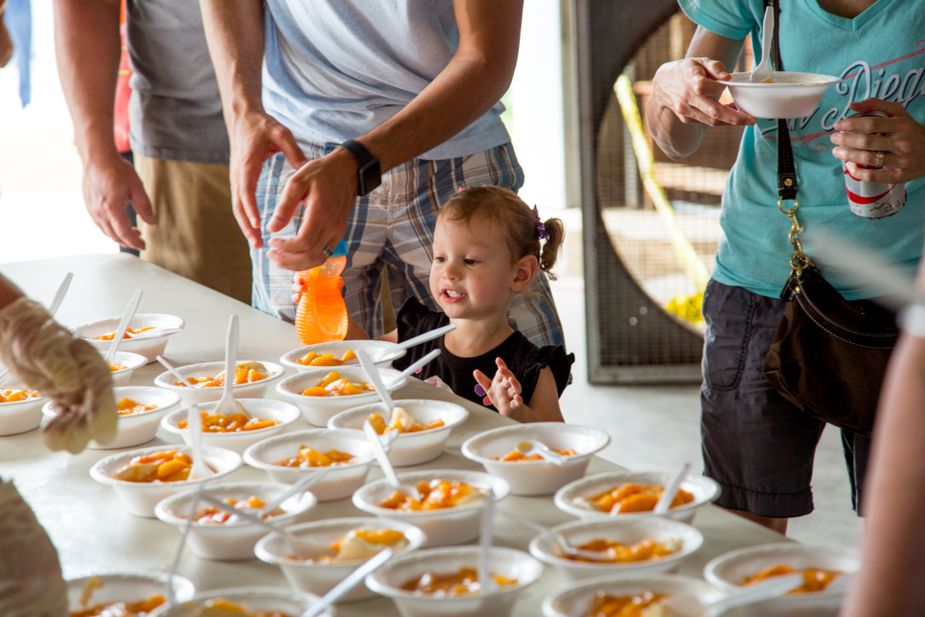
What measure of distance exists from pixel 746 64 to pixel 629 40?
0.41m

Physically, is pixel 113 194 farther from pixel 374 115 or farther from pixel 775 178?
pixel 775 178

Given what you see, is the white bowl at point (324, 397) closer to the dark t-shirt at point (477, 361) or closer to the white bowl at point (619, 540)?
the dark t-shirt at point (477, 361)

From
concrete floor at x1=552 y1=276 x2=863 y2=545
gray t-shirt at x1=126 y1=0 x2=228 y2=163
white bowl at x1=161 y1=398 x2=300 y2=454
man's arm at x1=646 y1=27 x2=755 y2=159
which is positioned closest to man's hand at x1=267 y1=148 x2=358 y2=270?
white bowl at x1=161 y1=398 x2=300 y2=454

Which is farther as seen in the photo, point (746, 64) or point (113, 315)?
point (746, 64)

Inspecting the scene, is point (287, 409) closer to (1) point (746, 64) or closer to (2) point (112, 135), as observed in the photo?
(2) point (112, 135)

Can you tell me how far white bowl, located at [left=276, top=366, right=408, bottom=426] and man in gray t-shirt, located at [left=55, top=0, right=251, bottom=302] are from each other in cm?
103

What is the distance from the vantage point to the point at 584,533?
117 centimetres

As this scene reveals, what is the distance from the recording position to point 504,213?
224cm

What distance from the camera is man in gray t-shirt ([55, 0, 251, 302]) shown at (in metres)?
2.73

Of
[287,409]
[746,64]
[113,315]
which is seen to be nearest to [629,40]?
[746,64]

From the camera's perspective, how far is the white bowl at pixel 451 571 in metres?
1.04

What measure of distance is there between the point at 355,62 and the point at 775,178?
2.71 ft

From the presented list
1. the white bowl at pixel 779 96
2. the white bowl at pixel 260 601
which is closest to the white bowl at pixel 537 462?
the white bowl at pixel 260 601

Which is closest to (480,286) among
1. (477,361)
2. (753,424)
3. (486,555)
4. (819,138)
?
(477,361)
